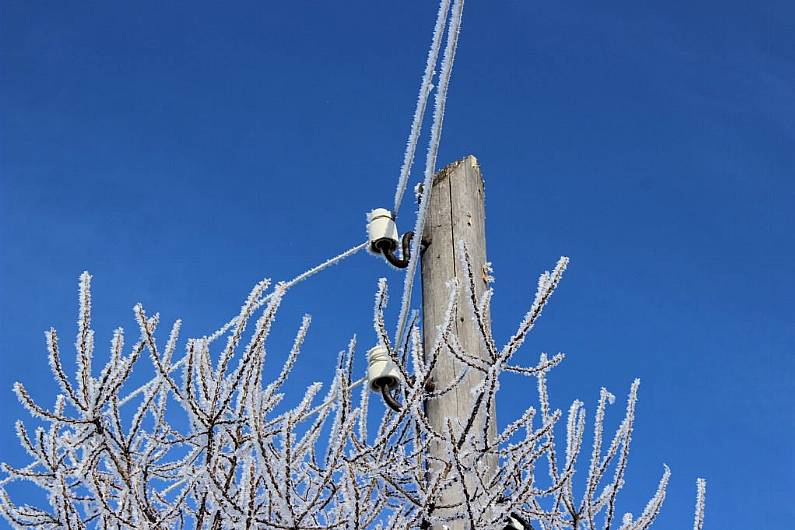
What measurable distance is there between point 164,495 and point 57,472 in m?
0.68

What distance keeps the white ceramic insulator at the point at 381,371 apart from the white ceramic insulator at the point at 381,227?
56cm

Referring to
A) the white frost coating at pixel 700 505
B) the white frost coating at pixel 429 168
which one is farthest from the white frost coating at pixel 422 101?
the white frost coating at pixel 700 505

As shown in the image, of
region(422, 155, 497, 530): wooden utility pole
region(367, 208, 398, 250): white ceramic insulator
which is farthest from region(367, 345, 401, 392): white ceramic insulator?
region(367, 208, 398, 250): white ceramic insulator

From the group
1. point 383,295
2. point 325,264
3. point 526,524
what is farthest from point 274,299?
point 325,264

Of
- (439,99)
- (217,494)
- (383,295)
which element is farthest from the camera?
(439,99)

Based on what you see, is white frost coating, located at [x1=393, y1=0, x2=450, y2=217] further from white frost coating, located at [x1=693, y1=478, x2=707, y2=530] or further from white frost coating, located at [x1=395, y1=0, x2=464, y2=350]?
white frost coating, located at [x1=693, y1=478, x2=707, y2=530]

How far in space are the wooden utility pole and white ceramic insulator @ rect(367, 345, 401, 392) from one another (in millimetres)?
160

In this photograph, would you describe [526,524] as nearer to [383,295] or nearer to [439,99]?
[383,295]

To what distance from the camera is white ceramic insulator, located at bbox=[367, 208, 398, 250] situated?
377 cm

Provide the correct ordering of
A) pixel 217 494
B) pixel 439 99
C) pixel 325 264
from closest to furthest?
pixel 217 494 → pixel 439 99 → pixel 325 264

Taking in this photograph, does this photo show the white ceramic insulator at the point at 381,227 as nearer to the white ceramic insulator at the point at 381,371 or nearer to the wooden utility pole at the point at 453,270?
the wooden utility pole at the point at 453,270

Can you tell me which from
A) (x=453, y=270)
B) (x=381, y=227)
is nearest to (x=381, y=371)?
(x=453, y=270)

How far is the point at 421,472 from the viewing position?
9.32 feet

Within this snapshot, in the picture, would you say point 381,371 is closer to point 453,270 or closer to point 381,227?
point 453,270
